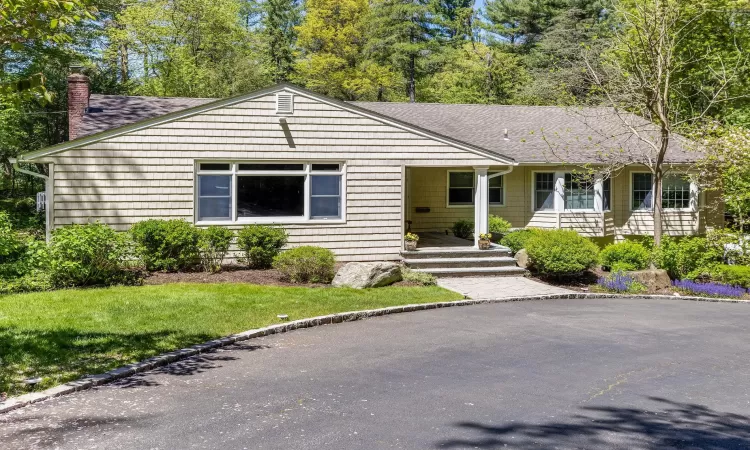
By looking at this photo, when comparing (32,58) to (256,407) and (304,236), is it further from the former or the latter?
(256,407)

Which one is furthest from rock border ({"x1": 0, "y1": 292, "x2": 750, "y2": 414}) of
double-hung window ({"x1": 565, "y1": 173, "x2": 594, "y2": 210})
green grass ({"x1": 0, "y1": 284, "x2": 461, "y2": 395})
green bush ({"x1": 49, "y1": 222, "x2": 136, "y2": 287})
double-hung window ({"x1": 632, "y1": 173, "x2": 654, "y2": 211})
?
double-hung window ({"x1": 632, "y1": 173, "x2": 654, "y2": 211})

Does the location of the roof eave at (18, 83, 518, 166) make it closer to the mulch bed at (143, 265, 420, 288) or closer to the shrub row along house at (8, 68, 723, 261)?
the shrub row along house at (8, 68, 723, 261)

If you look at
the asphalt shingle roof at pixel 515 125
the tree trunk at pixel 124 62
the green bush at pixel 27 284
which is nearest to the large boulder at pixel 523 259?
the asphalt shingle roof at pixel 515 125

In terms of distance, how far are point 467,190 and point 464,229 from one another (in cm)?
153

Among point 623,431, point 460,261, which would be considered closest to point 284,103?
point 460,261

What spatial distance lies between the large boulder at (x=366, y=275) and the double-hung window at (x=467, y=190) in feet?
23.1

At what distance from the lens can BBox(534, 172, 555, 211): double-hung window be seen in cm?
1941

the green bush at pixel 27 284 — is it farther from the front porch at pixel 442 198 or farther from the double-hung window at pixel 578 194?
the double-hung window at pixel 578 194

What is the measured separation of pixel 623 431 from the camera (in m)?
4.95

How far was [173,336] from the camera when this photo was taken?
7.98 meters

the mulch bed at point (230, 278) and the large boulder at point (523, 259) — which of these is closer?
the mulch bed at point (230, 278)

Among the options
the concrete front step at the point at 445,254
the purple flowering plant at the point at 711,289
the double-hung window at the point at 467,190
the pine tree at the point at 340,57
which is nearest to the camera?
the purple flowering plant at the point at 711,289

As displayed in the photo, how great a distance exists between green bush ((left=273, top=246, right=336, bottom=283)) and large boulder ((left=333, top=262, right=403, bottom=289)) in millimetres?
308

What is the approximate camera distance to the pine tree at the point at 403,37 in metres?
36.1
